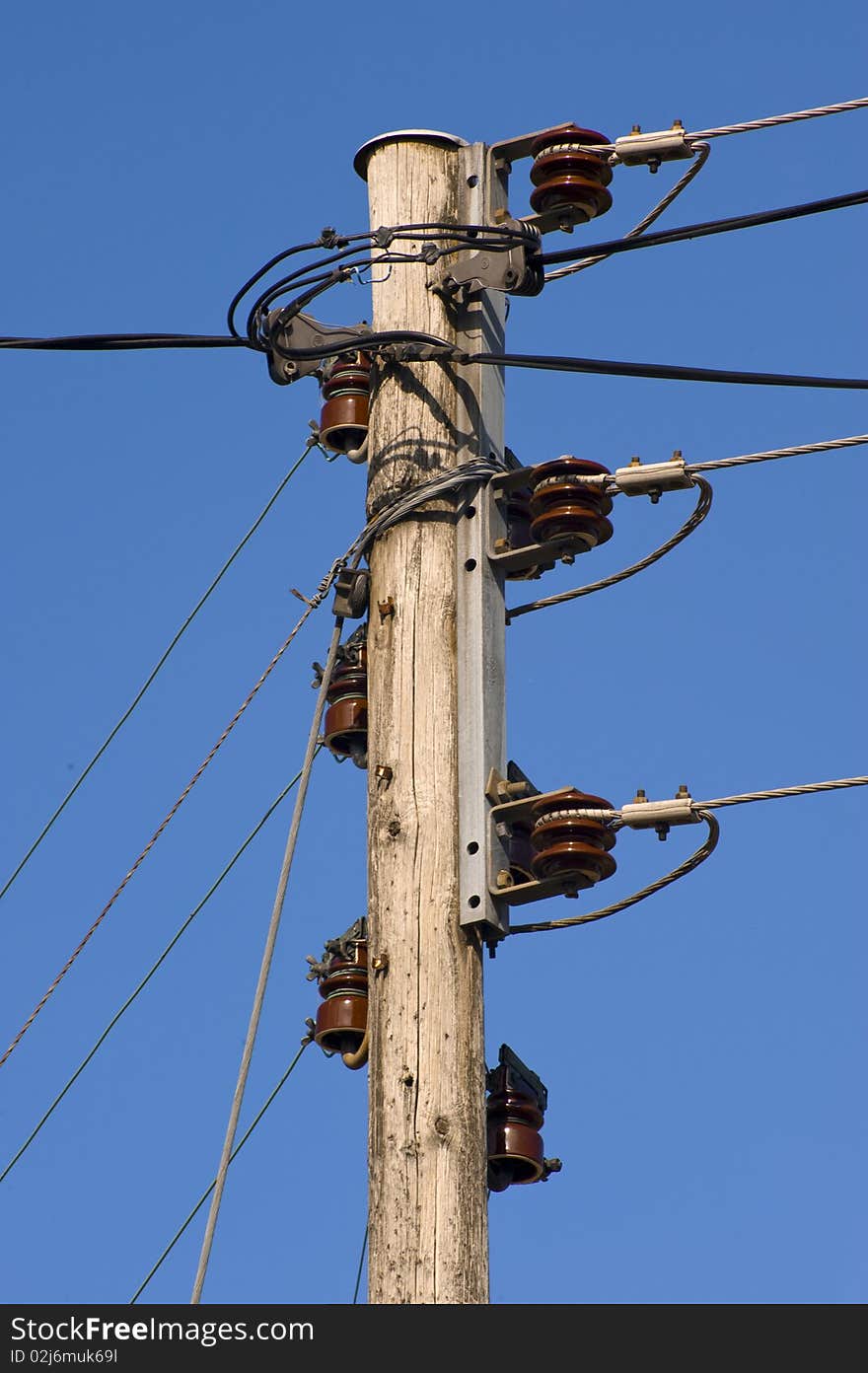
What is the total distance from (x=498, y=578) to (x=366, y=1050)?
185 cm

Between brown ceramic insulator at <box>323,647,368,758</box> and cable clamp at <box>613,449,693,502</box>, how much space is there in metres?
1.18

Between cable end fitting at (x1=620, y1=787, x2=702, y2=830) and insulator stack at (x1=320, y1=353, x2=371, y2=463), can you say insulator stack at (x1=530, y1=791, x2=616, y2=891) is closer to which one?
cable end fitting at (x1=620, y1=787, x2=702, y2=830)

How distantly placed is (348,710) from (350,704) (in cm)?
2

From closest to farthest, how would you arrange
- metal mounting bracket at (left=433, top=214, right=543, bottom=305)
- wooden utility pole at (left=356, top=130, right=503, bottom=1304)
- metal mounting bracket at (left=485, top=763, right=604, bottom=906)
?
wooden utility pole at (left=356, top=130, right=503, bottom=1304) → metal mounting bracket at (left=485, top=763, right=604, bottom=906) → metal mounting bracket at (left=433, top=214, right=543, bottom=305)

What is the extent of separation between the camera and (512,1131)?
36.5 ft

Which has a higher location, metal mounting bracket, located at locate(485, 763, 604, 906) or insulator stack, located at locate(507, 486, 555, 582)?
insulator stack, located at locate(507, 486, 555, 582)

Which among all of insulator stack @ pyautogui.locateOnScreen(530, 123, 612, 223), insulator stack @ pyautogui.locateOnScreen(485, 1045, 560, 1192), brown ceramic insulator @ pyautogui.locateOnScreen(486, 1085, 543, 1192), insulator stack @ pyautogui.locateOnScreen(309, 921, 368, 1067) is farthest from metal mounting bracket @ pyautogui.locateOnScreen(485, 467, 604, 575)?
brown ceramic insulator @ pyautogui.locateOnScreen(486, 1085, 543, 1192)

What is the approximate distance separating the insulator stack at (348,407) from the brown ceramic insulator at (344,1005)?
6.61 ft

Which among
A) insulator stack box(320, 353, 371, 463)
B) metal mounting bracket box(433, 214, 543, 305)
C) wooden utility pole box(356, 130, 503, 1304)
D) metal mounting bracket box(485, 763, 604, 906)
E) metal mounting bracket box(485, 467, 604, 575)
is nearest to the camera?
wooden utility pole box(356, 130, 503, 1304)

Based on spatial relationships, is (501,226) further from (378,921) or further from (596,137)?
(378,921)

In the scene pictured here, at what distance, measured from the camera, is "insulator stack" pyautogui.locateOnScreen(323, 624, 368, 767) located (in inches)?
462

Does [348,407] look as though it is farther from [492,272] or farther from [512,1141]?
[512,1141]

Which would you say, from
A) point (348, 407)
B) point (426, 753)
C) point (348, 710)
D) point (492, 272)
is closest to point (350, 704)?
point (348, 710)
